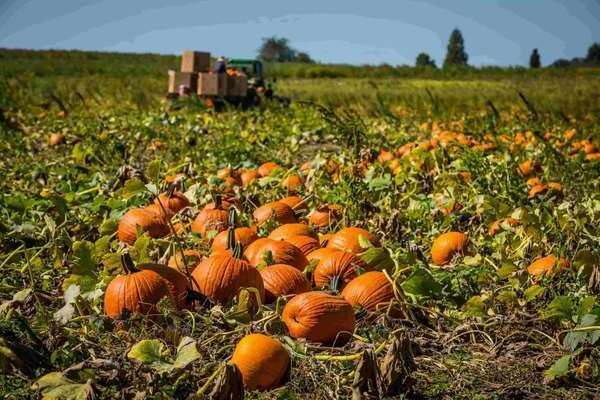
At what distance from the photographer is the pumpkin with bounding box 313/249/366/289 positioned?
262 cm

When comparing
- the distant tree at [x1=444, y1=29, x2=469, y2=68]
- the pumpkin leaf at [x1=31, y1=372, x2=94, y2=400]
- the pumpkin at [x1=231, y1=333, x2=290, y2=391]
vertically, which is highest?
the distant tree at [x1=444, y1=29, x2=469, y2=68]

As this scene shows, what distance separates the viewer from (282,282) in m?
2.43

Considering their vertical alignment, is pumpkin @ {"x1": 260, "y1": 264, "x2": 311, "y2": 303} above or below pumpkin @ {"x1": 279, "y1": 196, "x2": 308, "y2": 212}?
below

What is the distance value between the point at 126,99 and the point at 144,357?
10855 mm

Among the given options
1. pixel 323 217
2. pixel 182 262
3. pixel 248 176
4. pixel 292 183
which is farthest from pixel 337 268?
pixel 248 176

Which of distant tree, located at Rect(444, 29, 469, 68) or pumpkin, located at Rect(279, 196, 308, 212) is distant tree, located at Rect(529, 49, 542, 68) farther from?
pumpkin, located at Rect(279, 196, 308, 212)

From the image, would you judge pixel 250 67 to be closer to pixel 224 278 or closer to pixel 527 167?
pixel 527 167

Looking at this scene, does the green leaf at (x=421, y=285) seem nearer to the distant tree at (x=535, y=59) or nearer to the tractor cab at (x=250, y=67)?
the tractor cab at (x=250, y=67)

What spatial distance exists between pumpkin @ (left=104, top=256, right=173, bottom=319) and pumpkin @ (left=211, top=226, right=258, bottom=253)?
580 mm

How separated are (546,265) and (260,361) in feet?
4.52

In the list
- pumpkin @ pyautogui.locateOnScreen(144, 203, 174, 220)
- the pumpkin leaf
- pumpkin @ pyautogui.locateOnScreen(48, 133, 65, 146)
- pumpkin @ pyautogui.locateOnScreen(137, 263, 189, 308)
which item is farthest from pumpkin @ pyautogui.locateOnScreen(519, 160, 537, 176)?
pumpkin @ pyautogui.locateOnScreen(48, 133, 65, 146)

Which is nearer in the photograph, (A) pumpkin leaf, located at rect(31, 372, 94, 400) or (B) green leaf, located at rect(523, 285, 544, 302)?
(A) pumpkin leaf, located at rect(31, 372, 94, 400)

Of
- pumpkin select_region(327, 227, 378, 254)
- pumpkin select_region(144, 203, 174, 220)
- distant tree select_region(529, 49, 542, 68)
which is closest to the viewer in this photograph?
pumpkin select_region(327, 227, 378, 254)

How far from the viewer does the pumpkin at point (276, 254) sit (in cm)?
266
